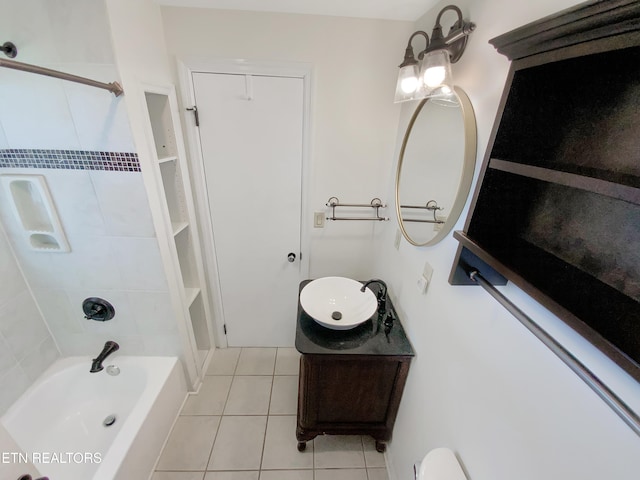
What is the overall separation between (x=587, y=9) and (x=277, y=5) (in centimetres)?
136

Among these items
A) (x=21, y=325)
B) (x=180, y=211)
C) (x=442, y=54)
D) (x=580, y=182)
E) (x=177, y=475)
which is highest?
(x=442, y=54)

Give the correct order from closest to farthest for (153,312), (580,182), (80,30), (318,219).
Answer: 1. (580,182)
2. (80,30)
3. (153,312)
4. (318,219)

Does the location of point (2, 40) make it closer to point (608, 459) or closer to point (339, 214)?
point (339, 214)

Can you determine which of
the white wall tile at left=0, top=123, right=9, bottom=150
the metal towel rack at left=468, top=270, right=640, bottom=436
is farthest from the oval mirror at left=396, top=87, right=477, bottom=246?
the white wall tile at left=0, top=123, right=9, bottom=150

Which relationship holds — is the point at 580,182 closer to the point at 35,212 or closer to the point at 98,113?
the point at 98,113

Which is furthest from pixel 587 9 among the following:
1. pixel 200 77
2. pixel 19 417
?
pixel 19 417

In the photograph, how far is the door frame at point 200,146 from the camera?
4.83 feet

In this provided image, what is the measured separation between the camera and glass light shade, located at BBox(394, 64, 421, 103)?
113 centimetres

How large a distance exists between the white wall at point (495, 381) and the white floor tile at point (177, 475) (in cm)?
115

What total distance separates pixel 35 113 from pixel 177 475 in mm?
1955

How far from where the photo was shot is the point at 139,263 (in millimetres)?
1461

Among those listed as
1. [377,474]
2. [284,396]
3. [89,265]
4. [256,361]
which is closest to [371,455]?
[377,474]

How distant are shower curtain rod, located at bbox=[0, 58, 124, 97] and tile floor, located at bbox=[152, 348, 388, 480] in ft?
6.37

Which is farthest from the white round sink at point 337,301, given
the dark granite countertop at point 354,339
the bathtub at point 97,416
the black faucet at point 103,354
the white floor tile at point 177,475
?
the black faucet at point 103,354
